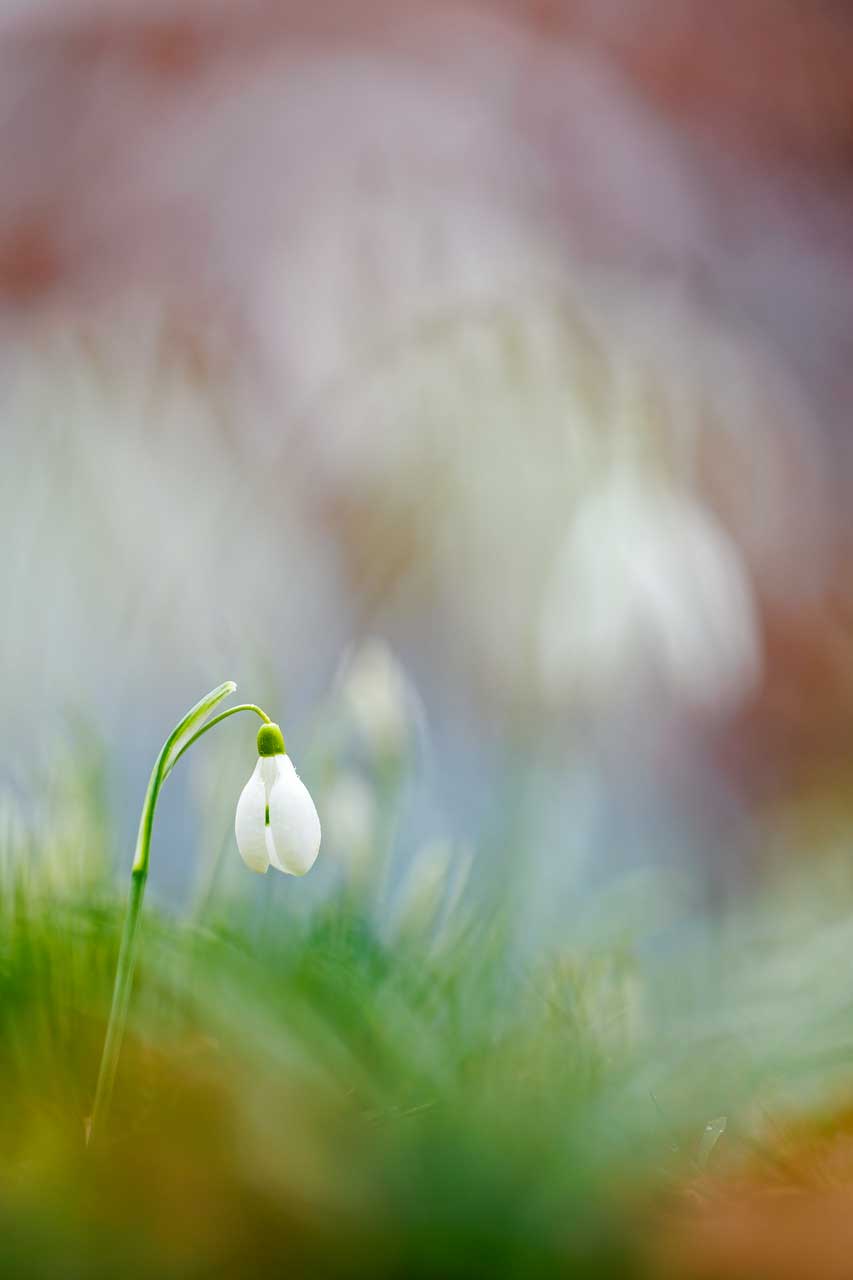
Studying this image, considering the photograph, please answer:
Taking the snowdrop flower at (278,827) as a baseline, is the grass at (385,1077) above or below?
below

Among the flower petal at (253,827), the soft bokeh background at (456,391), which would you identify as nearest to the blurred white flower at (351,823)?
the soft bokeh background at (456,391)

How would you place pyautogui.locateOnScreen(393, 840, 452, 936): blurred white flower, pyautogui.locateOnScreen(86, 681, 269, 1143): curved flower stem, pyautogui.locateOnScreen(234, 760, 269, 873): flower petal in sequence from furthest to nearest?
pyautogui.locateOnScreen(393, 840, 452, 936): blurred white flower < pyautogui.locateOnScreen(234, 760, 269, 873): flower petal < pyautogui.locateOnScreen(86, 681, 269, 1143): curved flower stem

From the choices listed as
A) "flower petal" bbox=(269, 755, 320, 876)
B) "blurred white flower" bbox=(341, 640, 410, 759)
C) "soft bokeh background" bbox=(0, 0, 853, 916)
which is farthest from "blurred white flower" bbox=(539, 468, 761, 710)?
"flower petal" bbox=(269, 755, 320, 876)

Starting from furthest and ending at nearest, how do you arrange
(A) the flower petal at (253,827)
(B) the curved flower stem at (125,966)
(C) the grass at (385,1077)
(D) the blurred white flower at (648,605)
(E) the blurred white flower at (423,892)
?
1. (D) the blurred white flower at (648,605)
2. (E) the blurred white flower at (423,892)
3. (A) the flower petal at (253,827)
4. (B) the curved flower stem at (125,966)
5. (C) the grass at (385,1077)

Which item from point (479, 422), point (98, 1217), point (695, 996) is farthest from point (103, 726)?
point (98, 1217)

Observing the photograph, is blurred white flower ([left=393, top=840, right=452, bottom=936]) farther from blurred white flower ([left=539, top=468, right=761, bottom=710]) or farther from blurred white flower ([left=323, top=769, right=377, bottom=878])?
blurred white flower ([left=539, top=468, right=761, bottom=710])

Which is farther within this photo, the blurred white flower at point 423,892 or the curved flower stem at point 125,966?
the blurred white flower at point 423,892

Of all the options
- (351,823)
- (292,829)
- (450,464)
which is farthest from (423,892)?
(450,464)

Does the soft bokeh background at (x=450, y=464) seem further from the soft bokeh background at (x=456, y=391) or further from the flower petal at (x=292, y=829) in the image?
the flower petal at (x=292, y=829)
